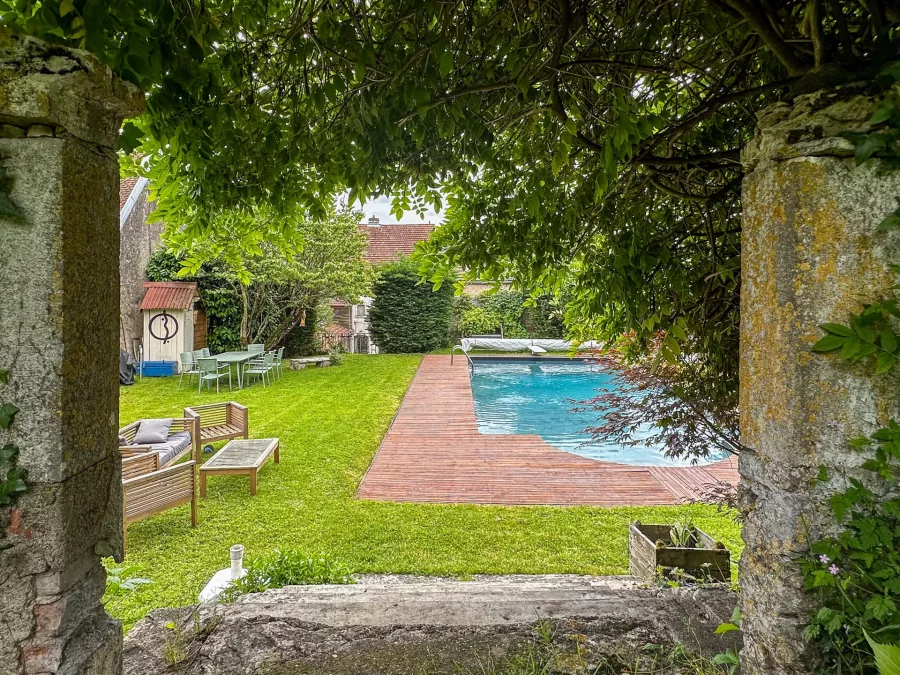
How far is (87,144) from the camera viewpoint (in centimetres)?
124

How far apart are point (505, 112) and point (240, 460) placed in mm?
5316

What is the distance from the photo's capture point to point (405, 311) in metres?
19.0

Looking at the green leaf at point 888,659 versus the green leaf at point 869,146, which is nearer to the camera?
the green leaf at point 888,659

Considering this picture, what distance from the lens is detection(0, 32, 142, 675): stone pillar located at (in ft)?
3.76

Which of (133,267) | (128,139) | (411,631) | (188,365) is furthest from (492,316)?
(128,139)

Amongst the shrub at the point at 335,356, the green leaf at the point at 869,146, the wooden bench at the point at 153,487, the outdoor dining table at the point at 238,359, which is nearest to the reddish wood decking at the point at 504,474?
the wooden bench at the point at 153,487

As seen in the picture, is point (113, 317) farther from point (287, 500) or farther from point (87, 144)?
point (287, 500)

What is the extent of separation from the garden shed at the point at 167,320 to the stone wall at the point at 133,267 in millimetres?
267

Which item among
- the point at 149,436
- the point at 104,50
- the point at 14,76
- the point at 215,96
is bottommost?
the point at 149,436

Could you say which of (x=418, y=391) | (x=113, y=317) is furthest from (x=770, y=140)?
(x=418, y=391)

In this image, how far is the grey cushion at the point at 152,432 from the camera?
635 centimetres

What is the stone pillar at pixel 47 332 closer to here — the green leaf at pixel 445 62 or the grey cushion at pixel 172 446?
the green leaf at pixel 445 62

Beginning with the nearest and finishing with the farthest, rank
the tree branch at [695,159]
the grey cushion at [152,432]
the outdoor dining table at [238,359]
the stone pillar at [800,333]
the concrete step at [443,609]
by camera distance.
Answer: the stone pillar at [800,333], the tree branch at [695,159], the concrete step at [443,609], the grey cushion at [152,432], the outdoor dining table at [238,359]

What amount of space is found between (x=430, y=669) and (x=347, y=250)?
539 inches
